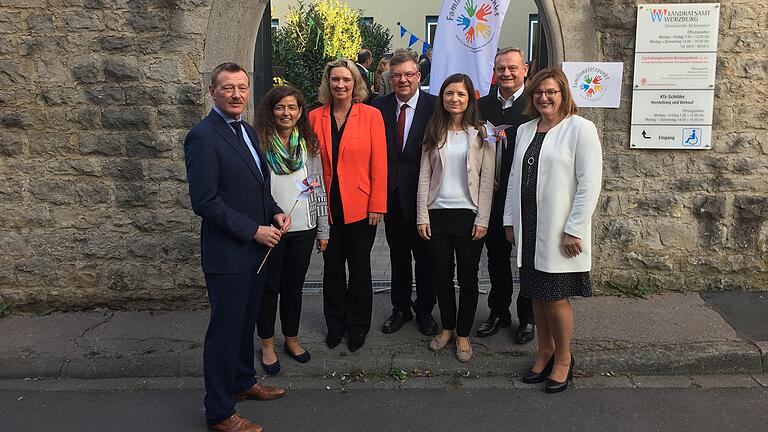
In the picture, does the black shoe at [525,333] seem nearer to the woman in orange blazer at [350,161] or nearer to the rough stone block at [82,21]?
the woman in orange blazer at [350,161]

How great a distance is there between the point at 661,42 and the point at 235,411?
3.94 metres

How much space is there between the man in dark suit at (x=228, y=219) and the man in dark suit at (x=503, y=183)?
1467 millimetres

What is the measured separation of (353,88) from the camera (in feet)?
12.8

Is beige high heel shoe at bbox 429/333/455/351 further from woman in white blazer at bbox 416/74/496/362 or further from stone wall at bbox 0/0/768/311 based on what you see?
stone wall at bbox 0/0/768/311

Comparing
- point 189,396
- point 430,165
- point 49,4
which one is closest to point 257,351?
point 189,396

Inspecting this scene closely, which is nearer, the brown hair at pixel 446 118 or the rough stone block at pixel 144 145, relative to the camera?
the brown hair at pixel 446 118

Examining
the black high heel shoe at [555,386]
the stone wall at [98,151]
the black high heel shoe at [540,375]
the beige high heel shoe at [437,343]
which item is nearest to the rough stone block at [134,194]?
the stone wall at [98,151]

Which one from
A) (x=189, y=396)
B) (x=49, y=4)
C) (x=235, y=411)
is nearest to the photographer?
(x=235, y=411)

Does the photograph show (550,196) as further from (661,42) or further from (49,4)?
(49,4)

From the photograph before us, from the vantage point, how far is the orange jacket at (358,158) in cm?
387

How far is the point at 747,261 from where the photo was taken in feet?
16.1

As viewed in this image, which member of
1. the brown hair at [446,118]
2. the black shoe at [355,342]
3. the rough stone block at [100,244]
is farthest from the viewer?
the rough stone block at [100,244]

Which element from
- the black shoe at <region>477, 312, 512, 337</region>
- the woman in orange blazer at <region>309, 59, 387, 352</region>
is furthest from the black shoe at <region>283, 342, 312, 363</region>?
the black shoe at <region>477, 312, 512, 337</region>

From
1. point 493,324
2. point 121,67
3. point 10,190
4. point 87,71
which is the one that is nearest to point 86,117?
point 87,71
